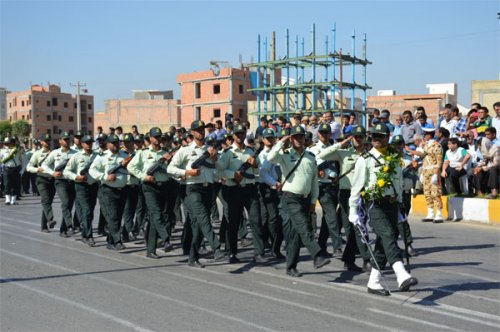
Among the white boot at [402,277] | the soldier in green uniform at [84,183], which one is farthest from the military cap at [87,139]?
the white boot at [402,277]

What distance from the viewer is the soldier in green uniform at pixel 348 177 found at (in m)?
8.35

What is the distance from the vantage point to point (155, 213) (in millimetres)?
9930

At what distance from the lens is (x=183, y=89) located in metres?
78.2

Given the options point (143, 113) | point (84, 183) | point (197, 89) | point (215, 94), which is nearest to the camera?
point (84, 183)

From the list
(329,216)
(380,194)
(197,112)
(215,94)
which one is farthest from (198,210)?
(197,112)

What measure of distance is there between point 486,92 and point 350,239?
31844 mm

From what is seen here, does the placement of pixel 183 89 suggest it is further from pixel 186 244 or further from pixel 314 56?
pixel 186 244

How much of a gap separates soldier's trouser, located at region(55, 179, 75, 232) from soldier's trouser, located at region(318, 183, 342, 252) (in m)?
5.44

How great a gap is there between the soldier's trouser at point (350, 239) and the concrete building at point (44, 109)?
9951cm

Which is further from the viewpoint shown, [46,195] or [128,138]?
[46,195]

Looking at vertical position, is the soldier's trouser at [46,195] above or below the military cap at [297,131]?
below

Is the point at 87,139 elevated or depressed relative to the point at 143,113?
depressed

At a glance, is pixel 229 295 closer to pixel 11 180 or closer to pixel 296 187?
pixel 296 187

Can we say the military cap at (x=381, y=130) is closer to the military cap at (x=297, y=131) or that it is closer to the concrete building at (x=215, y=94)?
the military cap at (x=297, y=131)
